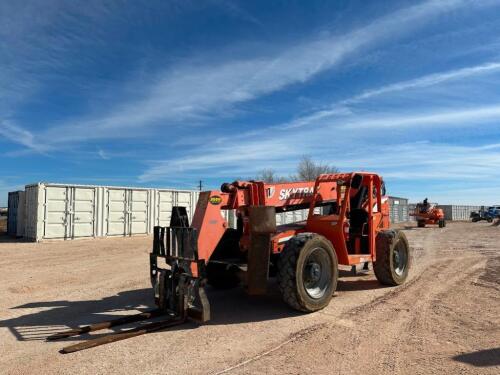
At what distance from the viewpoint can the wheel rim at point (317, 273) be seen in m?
7.11

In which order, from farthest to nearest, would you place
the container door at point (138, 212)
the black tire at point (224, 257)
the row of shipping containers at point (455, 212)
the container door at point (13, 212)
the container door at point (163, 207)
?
the row of shipping containers at point (455, 212) → the container door at point (163, 207) → the container door at point (13, 212) → the container door at point (138, 212) → the black tire at point (224, 257)

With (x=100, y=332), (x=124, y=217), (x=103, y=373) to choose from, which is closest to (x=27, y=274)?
(x=100, y=332)

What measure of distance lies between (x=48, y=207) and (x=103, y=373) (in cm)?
1703

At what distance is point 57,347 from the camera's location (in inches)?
216

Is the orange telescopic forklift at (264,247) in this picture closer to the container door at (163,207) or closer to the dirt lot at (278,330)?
the dirt lot at (278,330)

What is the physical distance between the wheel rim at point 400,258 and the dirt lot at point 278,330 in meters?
0.37

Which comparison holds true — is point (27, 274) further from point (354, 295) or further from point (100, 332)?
point (354, 295)

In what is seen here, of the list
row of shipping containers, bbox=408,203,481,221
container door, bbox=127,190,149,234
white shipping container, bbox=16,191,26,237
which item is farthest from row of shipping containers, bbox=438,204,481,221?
white shipping container, bbox=16,191,26,237

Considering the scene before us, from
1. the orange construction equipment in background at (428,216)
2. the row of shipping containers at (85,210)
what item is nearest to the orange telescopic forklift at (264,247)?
the row of shipping containers at (85,210)

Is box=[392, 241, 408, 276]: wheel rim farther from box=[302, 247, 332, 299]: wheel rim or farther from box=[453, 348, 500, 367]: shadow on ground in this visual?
box=[453, 348, 500, 367]: shadow on ground

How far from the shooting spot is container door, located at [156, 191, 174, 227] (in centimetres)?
2436

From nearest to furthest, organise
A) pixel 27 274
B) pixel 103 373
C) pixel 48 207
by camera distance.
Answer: pixel 103 373 → pixel 27 274 → pixel 48 207

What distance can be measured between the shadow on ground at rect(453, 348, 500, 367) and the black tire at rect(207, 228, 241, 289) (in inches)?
131

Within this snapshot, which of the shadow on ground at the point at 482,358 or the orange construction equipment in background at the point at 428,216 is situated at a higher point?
the orange construction equipment in background at the point at 428,216
